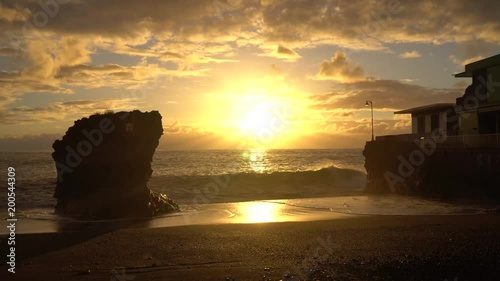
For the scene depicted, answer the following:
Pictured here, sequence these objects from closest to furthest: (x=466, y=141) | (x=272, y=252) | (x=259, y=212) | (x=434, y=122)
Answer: (x=272, y=252)
(x=259, y=212)
(x=466, y=141)
(x=434, y=122)

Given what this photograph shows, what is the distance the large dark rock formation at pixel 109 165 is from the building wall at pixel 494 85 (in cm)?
2751

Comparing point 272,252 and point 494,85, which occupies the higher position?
point 494,85

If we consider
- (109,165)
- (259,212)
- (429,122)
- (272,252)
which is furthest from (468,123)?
(272,252)

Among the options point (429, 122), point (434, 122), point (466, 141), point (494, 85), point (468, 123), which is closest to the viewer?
point (466, 141)

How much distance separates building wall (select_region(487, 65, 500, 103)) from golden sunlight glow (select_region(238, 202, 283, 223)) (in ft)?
67.4

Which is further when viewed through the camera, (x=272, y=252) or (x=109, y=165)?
(x=109, y=165)

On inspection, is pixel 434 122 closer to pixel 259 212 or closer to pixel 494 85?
pixel 494 85

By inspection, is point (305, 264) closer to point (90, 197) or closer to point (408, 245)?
point (408, 245)

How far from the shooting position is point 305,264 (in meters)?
13.7

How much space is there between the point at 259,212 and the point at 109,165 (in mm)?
9904

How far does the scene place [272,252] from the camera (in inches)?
619

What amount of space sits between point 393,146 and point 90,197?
26.9m

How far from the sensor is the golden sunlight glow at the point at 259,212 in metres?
25.8

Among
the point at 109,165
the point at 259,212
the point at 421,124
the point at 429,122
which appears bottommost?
the point at 259,212
